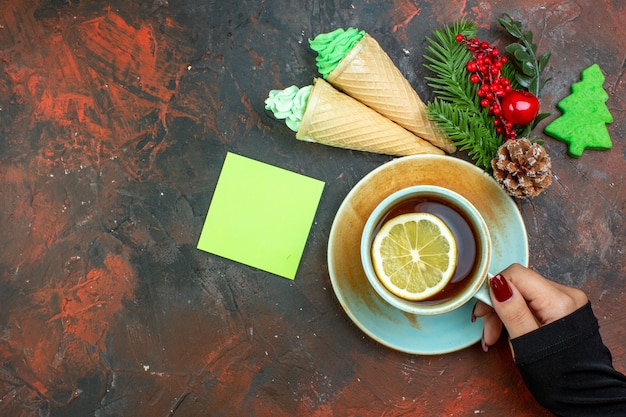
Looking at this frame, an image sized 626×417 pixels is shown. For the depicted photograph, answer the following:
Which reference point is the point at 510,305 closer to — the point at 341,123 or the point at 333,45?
the point at 341,123

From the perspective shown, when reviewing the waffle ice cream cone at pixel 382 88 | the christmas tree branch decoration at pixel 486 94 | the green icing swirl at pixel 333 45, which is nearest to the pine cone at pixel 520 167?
the christmas tree branch decoration at pixel 486 94

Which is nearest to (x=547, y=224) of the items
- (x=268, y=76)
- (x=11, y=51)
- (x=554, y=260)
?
(x=554, y=260)

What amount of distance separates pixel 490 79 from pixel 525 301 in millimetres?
435

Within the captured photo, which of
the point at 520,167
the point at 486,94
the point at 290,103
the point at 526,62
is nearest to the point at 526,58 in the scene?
the point at 526,62

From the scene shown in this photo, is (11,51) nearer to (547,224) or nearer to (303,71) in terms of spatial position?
(303,71)

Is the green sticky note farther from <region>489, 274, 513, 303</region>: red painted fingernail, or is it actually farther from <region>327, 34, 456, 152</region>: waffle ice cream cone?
<region>489, 274, 513, 303</region>: red painted fingernail

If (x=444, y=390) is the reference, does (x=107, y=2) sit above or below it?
above

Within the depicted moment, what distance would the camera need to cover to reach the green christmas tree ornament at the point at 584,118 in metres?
1.03

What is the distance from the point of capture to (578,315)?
880 mm

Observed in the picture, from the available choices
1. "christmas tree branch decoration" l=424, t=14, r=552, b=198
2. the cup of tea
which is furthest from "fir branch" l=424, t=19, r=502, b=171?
the cup of tea

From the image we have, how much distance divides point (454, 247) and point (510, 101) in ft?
1.03

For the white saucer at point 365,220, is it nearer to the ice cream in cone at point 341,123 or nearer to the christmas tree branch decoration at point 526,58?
the ice cream in cone at point 341,123

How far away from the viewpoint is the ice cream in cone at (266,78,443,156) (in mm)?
979

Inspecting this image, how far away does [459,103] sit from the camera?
100 cm
